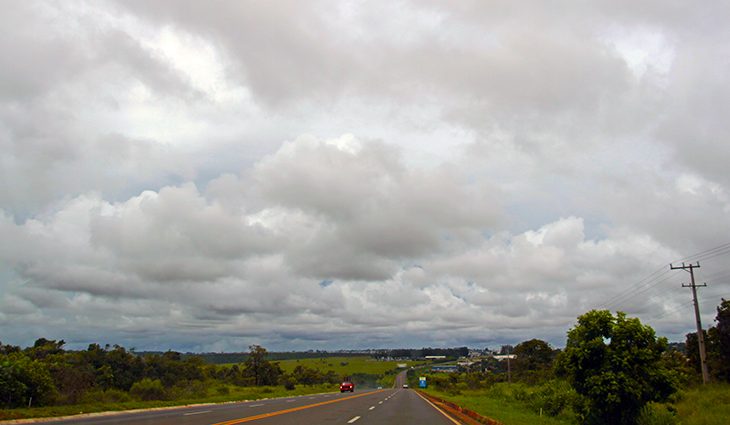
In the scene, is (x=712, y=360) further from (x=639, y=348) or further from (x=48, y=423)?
(x=48, y=423)

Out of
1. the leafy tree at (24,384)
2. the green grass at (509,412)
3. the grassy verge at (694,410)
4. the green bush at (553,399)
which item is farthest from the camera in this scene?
the green bush at (553,399)

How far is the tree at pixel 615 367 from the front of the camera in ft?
55.4

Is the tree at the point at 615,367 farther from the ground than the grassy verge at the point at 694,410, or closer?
farther from the ground

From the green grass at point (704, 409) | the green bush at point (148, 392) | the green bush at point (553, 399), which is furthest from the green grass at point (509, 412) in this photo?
the green bush at point (148, 392)

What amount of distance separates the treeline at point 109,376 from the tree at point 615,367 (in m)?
26.3

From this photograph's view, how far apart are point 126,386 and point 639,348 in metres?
70.6

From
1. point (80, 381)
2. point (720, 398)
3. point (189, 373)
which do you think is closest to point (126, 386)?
point (189, 373)

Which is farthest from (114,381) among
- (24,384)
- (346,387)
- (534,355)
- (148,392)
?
(534,355)

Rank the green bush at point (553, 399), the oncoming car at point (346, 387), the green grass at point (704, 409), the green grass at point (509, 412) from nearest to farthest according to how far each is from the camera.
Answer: the green grass at point (704, 409), the green grass at point (509, 412), the green bush at point (553, 399), the oncoming car at point (346, 387)

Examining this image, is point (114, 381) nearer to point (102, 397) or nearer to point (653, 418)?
point (102, 397)

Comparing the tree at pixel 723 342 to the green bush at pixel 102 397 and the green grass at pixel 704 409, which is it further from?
the green bush at pixel 102 397

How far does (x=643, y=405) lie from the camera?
17.3m

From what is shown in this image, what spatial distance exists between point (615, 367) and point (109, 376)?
66.8 m

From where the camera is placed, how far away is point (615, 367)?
17.2m
